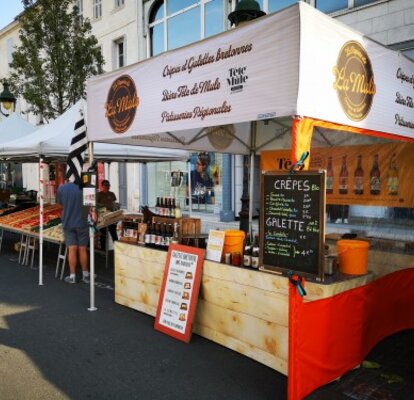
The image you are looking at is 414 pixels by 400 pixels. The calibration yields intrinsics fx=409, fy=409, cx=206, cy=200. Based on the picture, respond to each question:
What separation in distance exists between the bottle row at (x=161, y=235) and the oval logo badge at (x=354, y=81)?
2.49 m

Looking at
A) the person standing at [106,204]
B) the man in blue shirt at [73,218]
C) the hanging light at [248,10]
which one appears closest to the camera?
the hanging light at [248,10]

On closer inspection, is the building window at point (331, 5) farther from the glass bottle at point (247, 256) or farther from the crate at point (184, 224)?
the glass bottle at point (247, 256)

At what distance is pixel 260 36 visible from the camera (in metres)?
3.25

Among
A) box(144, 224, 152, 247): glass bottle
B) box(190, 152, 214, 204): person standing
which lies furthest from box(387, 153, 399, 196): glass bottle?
box(190, 152, 214, 204): person standing

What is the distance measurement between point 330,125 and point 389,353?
243cm

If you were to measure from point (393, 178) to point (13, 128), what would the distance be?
30.3ft

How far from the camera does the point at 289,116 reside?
3.25m

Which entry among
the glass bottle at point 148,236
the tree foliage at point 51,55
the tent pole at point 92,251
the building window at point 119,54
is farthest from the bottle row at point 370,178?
the building window at point 119,54

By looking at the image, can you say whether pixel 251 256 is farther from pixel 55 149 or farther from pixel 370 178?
pixel 55 149

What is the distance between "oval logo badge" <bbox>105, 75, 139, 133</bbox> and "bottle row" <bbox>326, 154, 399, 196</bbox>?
2675mm

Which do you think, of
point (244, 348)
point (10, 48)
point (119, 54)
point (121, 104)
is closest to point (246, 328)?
point (244, 348)

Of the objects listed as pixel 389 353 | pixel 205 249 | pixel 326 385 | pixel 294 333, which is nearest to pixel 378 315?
pixel 389 353

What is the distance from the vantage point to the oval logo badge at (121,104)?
463cm

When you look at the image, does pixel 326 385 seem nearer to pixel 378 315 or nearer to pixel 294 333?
pixel 294 333
